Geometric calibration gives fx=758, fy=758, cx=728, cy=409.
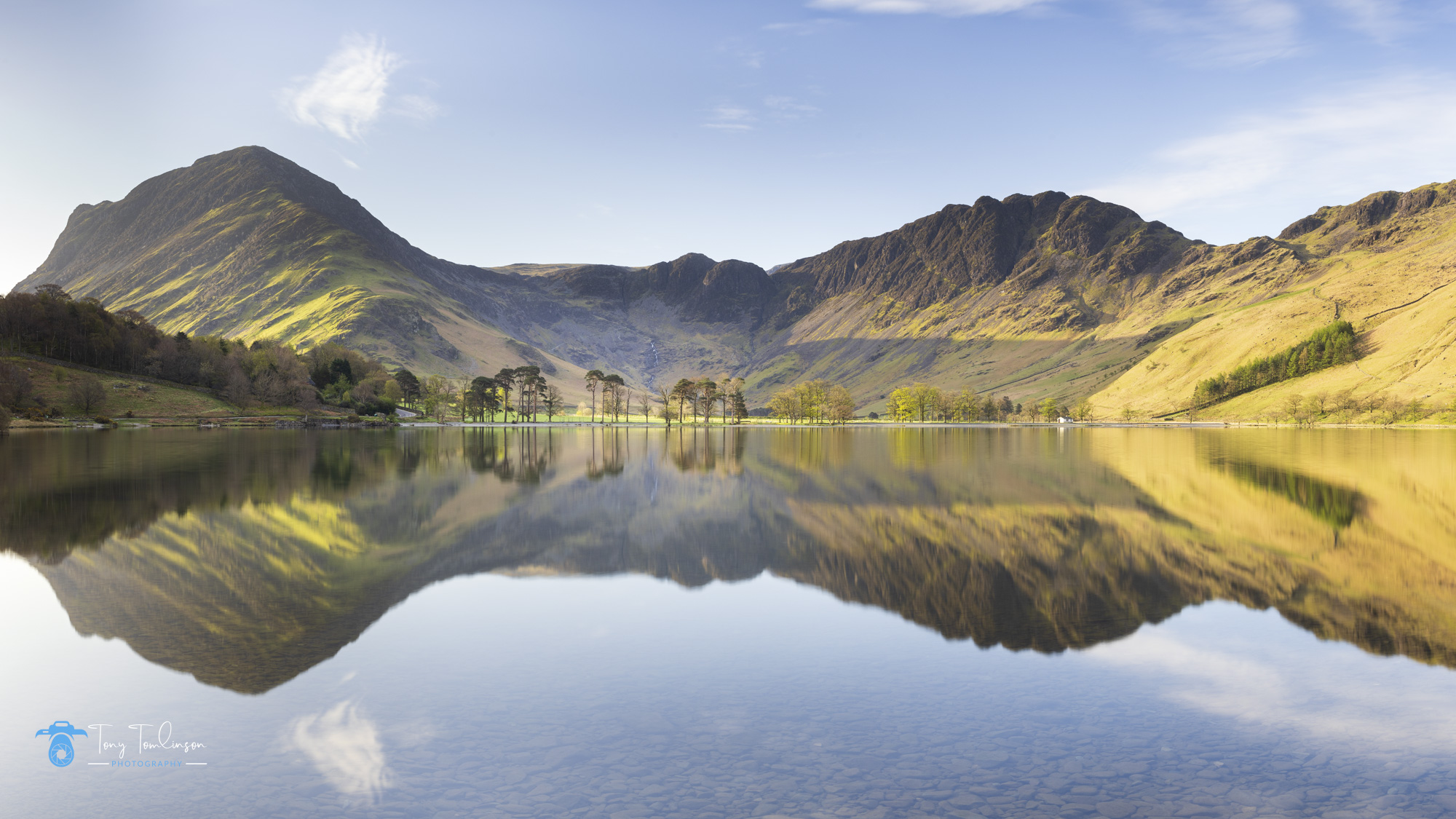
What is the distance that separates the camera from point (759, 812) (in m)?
7.38

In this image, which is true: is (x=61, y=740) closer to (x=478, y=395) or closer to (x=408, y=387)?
(x=478, y=395)

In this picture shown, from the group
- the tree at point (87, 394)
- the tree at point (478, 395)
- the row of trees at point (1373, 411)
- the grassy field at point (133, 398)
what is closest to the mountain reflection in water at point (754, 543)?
the tree at point (87, 394)

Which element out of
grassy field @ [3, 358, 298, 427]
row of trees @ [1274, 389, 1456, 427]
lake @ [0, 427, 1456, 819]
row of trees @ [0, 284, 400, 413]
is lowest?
lake @ [0, 427, 1456, 819]

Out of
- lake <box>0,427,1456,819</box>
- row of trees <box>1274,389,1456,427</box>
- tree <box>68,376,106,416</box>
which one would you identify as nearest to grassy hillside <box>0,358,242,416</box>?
tree <box>68,376,106,416</box>

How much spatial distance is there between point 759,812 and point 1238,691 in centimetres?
760

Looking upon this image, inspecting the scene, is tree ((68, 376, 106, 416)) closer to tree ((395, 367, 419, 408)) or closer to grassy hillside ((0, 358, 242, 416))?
grassy hillside ((0, 358, 242, 416))

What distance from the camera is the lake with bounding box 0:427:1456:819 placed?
312 inches

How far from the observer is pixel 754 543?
72.9 feet

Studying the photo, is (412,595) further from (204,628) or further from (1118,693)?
(1118,693)

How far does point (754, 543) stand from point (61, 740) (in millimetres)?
15800

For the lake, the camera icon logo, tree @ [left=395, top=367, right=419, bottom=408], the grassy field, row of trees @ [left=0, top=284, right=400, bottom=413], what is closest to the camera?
the lake

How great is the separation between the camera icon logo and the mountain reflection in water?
5.50ft

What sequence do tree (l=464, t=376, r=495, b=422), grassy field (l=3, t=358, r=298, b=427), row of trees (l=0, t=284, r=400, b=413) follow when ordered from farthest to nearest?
tree (l=464, t=376, r=495, b=422) → row of trees (l=0, t=284, r=400, b=413) → grassy field (l=3, t=358, r=298, b=427)

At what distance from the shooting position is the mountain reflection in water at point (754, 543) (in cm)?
1373
